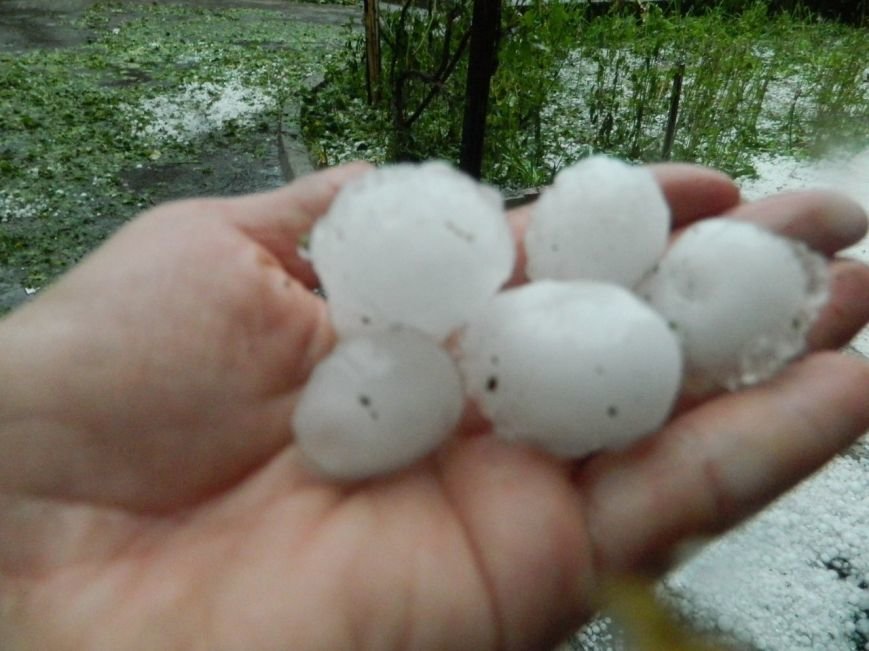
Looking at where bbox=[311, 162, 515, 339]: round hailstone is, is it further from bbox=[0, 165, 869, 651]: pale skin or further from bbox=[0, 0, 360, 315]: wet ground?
bbox=[0, 0, 360, 315]: wet ground

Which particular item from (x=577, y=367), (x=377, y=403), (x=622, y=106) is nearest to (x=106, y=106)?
(x=622, y=106)

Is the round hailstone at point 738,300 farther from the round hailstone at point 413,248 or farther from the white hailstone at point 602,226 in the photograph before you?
the round hailstone at point 413,248

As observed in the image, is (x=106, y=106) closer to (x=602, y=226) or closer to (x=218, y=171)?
(x=218, y=171)

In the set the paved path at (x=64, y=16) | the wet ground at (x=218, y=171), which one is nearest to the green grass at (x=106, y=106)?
the wet ground at (x=218, y=171)

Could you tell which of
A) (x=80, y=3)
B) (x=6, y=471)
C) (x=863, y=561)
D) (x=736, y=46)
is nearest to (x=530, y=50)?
(x=736, y=46)

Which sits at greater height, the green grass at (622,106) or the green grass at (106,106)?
the green grass at (622,106)

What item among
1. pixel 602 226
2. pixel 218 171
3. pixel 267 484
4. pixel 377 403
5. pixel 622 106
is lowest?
pixel 218 171
